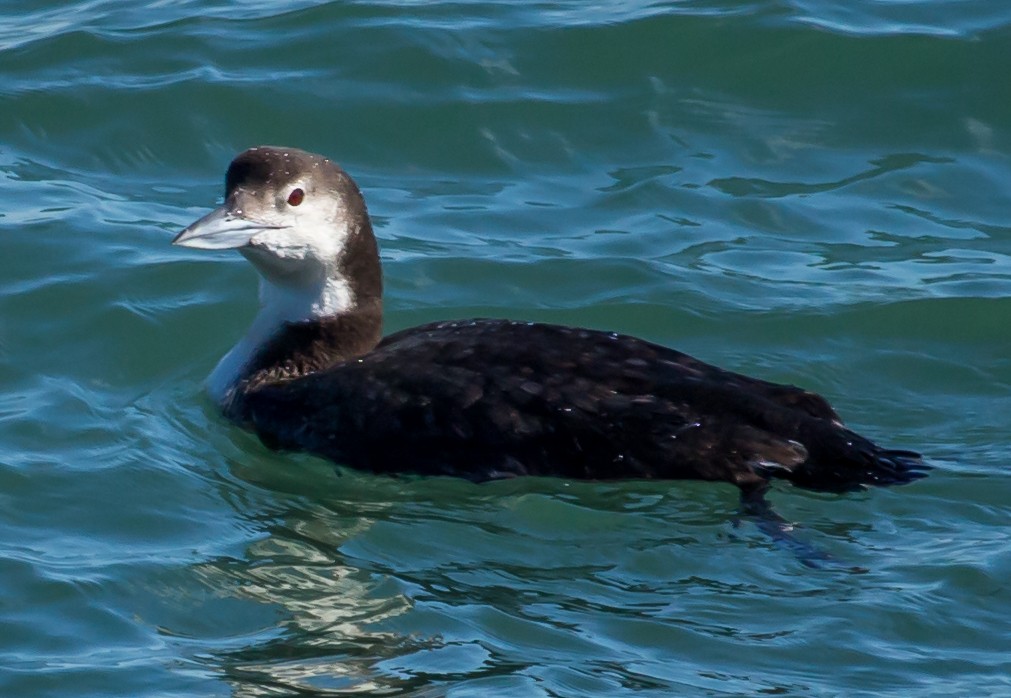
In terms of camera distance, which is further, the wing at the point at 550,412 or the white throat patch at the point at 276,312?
the white throat patch at the point at 276,312

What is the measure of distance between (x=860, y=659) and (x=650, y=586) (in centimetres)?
76

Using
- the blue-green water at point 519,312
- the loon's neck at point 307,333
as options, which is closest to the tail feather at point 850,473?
the blue-green water at point 519,312

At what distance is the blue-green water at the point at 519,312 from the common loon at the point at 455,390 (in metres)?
0.14

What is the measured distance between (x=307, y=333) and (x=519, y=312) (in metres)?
1.26

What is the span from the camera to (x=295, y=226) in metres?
6.86

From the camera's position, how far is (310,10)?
10797 mm

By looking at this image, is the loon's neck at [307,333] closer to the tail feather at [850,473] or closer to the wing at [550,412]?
the wing at [550,412]

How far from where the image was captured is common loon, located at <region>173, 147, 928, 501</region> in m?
6.22

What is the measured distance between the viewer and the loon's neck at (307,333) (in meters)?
7.08

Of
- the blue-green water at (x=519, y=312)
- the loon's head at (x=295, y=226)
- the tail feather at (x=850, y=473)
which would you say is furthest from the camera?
the loon's head at (x=295, y=226)

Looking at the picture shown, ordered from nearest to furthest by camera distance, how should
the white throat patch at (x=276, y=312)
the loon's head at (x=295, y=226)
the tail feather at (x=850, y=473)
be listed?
the tail feather at (x=850, y=473) < the loon's head at (x=295, y=226) < the white throat patch at (x=276, y=312)

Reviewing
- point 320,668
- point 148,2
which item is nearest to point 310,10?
point 148,2

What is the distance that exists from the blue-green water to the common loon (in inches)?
5.3

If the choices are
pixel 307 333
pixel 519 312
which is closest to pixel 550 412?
pixel 307 333
